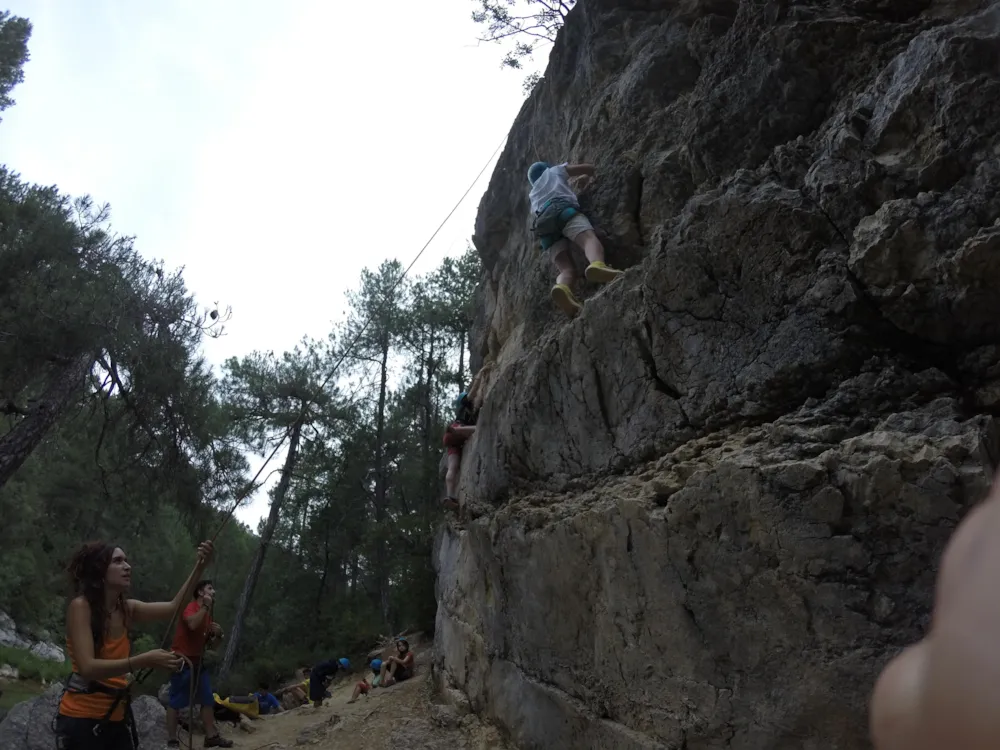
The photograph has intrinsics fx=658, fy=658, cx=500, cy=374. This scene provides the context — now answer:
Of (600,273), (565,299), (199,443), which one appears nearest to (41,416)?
(199,443)

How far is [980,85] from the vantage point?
9.31ft

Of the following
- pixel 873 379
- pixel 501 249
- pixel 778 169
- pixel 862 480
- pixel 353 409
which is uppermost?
pixel 353 409

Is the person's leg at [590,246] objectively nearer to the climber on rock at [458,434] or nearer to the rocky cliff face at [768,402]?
the rocky cliff face at [768,402]

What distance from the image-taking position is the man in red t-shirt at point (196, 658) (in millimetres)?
5621

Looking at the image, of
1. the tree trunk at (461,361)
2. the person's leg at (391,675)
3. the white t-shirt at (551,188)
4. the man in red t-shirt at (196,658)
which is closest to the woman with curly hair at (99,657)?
the man in red t-shirt at (196,658)

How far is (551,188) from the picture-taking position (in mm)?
5906

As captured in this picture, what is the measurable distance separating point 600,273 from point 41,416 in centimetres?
795

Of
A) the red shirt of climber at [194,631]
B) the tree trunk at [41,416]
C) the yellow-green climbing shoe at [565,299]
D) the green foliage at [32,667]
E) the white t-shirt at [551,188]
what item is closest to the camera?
the yellow-green climbing shoe at [565,299]

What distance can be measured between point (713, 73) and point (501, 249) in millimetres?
4737

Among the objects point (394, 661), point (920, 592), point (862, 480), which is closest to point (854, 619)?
point (920, 592)

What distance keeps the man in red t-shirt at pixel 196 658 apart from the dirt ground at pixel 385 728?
1.67 feet

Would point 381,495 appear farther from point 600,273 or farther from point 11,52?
point 600,273

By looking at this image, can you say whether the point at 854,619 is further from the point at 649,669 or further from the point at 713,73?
the point at 713,73

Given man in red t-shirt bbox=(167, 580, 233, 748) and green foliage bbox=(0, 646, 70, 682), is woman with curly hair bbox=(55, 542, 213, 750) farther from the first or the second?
green foliage bbox=(0, 646, 70, 682)
